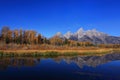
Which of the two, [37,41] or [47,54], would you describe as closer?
[47,54]

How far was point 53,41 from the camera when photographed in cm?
15425

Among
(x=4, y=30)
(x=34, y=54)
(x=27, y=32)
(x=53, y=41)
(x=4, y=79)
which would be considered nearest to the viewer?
(x=4, y=79)

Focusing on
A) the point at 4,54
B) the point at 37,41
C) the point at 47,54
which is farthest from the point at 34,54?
the point at 37,41

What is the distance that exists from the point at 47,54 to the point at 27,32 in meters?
77.6

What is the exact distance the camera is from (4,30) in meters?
116

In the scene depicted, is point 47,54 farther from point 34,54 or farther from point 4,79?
point 4,79

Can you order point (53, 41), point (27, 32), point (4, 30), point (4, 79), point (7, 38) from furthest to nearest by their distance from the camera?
point (53, 41), point (27, 32), point (4, 30), point (7, 38), point (4, 79)

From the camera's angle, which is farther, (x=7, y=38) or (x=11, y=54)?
(x=7, y=38)

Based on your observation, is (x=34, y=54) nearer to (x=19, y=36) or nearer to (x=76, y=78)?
(x=76, y=78)

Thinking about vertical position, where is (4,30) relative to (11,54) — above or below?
above

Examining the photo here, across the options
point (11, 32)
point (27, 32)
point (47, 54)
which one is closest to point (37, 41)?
point (27, 32)

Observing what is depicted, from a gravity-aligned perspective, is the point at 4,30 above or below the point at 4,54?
above

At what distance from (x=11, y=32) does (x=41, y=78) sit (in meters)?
99.4

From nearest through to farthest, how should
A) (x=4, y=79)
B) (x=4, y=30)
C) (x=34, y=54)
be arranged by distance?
(x=4, y=79) → (x=34, y=54) → (x=4, y=30)
